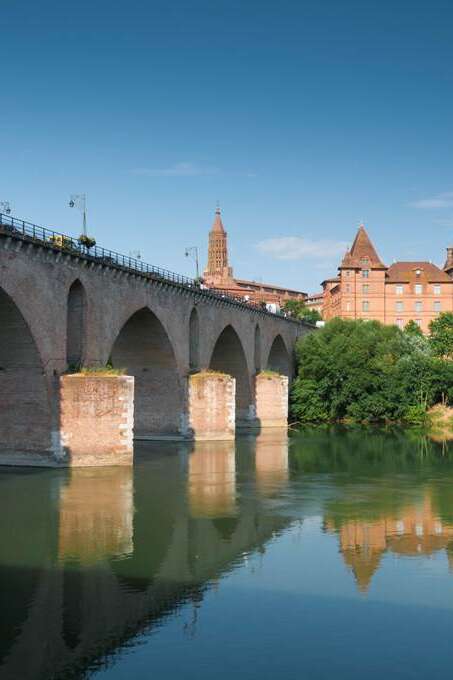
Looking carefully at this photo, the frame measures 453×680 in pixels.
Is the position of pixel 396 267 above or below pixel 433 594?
above

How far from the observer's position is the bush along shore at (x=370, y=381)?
69.7m

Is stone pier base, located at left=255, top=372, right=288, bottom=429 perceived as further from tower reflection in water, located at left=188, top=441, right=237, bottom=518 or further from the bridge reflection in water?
the bridge reflection in water

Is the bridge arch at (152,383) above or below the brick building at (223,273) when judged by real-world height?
below

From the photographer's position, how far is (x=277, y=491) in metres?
33.4

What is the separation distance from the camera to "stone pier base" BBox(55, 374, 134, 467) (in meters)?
35.4

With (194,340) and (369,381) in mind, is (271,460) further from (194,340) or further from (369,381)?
(369,381)

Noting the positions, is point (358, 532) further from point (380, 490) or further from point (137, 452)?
point (137, 452)

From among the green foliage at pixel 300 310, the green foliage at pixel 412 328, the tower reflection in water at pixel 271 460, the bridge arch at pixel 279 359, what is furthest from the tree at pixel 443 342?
the green foliage at pixel 300 310

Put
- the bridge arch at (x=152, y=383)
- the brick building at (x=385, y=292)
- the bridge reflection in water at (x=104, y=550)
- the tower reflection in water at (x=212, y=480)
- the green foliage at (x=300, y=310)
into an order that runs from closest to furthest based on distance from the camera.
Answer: the bridge reflection in water at (x=104, y=550) → the tower reflection in water at (x=212, y=480) → the bridge arch at (x=152, y=383) → the brick building at (x=385, y=292) → the green foliage at (x=300, y=310)

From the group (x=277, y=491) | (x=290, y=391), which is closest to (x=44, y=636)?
(x=277, y=491)

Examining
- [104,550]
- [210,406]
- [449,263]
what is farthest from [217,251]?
[104,550]

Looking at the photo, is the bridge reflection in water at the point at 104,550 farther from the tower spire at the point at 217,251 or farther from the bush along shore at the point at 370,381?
the tower spire at the point at 217,251

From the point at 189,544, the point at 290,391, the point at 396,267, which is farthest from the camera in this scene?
the point at 396,267

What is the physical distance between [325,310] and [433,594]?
314ft
